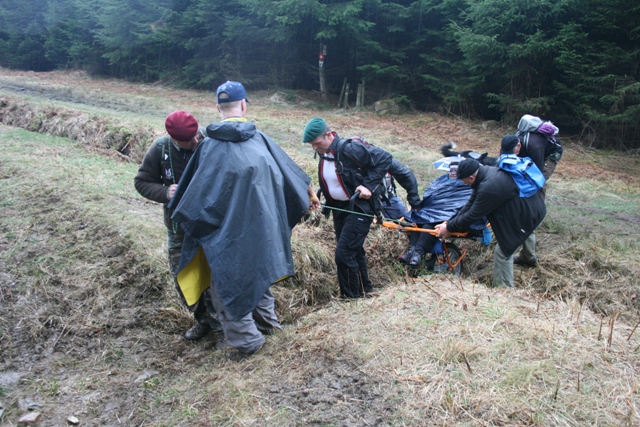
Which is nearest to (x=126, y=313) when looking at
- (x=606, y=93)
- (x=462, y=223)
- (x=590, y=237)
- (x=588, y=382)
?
(x=462, y=223)

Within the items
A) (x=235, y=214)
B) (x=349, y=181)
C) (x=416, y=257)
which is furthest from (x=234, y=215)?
(x=416, y=257)

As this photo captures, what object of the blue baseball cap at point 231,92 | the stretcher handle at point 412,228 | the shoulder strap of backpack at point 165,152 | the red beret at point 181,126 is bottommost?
the stretcher handle at point 412,228

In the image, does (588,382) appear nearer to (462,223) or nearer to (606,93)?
(462,223)

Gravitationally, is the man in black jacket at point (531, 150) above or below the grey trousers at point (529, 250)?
above

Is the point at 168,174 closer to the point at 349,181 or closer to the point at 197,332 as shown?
the point at 197,332

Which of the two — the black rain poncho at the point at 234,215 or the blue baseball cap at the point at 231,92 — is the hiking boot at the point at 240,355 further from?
the blue baseball cap at the point at 231,92

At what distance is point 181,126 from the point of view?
371 centimetres

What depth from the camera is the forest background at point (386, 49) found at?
45.0 ft

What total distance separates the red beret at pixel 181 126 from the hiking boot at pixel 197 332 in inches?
65.3

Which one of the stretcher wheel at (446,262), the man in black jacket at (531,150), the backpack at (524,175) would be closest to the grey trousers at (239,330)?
the backpack at (524,175)

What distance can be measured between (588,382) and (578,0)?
13848 millimetres

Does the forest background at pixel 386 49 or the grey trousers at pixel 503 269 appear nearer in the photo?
the grey trousers at pixel 503 269

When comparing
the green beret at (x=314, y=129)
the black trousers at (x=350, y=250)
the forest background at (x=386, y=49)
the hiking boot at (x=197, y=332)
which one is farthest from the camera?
the forest background at (x=386, y=49)

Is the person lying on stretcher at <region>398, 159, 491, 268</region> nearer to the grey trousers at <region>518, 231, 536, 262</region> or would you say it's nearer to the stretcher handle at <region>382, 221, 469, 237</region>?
the stretcher handle at <region>382, 221, 469, 237</region>
